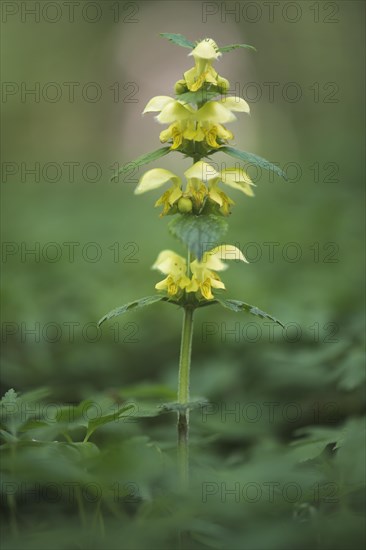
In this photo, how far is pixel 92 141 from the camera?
1784 centimetres

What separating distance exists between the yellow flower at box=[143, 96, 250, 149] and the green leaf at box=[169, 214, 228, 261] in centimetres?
21

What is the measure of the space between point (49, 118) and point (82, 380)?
14.5 meters

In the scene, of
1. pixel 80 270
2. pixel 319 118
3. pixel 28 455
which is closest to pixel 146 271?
pixel 80 270

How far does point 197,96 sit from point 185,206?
0.92 ft

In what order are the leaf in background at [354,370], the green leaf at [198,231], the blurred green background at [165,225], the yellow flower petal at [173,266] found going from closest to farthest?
the green leaf at [198,231] → the yellow flower petal at [173,266] → the leaf in background at [354,370] → the blurred green background at [165,225]

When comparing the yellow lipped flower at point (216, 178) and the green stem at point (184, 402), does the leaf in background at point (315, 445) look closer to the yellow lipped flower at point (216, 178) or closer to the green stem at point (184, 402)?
the green stem at point (184, 402)

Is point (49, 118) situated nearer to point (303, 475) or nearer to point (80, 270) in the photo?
point (80, 270)

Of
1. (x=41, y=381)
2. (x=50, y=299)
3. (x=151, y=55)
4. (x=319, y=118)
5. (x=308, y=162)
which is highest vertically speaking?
(x=151, y=55)

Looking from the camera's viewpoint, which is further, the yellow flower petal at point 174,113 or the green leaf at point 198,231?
the yellow flower petal at point 174,113

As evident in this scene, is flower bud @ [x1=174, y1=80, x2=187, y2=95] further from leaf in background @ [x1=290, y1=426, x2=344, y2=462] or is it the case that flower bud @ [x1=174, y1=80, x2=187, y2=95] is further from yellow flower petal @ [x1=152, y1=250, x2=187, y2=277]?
leaf in background @ [x1=290, y1=426, x2=344, y2=462]

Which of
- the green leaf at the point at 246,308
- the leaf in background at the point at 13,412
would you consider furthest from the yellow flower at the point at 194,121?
the leaf in background at the point at 13,412

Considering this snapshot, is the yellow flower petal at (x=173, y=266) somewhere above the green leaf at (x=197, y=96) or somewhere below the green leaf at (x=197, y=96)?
below

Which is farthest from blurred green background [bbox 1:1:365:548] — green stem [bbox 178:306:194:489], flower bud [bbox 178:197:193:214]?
flower bud [bbox 178:197:193:214]

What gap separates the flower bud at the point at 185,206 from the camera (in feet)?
5.41
